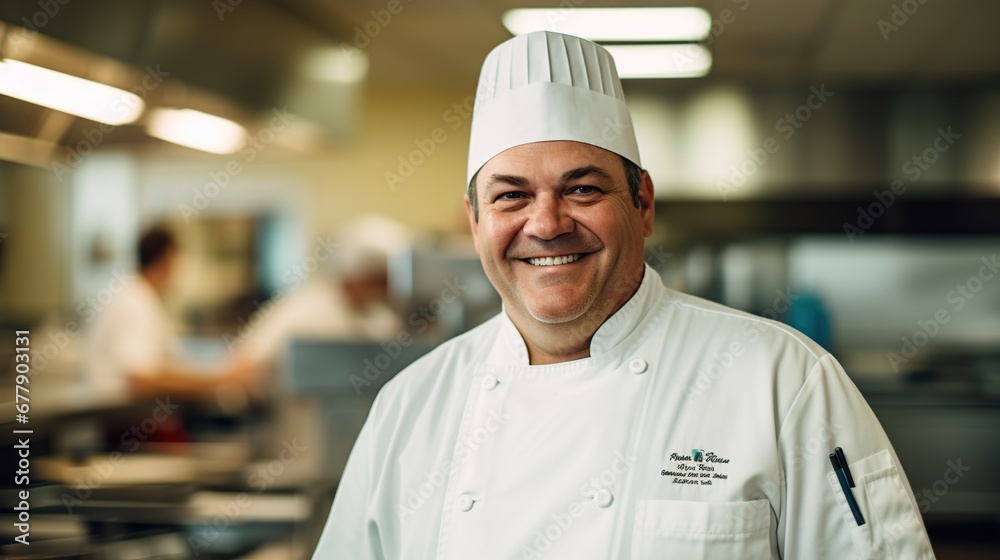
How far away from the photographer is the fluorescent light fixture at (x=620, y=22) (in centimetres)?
343

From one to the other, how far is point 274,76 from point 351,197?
79.3 inches

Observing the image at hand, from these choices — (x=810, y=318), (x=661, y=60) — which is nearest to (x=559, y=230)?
(x=810, y=318)

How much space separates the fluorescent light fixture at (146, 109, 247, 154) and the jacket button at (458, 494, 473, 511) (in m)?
2.62

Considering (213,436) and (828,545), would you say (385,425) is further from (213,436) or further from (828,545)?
(213,436)

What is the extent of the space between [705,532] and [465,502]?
35 centimetres

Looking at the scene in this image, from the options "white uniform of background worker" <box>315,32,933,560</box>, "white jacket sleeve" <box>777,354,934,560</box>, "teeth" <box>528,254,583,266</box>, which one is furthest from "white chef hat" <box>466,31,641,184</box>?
"white jacket sleeve" <box>777,354,934,560</box>

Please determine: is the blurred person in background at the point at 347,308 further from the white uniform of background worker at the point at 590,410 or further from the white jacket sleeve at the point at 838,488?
the white jacket sleeve at the point at 838,488

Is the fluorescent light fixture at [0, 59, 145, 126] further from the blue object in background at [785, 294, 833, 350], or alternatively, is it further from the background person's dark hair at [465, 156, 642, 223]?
the blue object in background at [785, 294, 833, 350]

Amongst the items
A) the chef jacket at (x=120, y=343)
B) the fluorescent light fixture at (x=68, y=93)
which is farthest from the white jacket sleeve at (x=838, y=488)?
the chef jacket at (x=120, y=343)

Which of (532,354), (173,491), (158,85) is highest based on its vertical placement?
(158,85)

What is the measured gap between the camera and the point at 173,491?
7.04ft

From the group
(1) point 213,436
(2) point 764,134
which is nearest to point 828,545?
(1) point 213,436

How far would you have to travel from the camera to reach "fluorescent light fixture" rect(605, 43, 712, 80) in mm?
3993

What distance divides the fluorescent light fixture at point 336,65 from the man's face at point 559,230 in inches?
116
